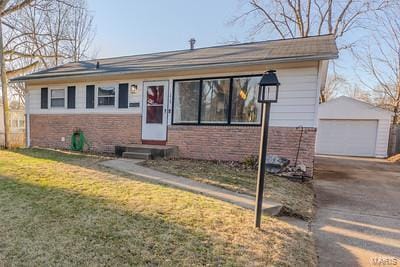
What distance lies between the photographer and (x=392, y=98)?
18188 mm

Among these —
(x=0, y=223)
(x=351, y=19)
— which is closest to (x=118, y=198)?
(x=0, y=223)

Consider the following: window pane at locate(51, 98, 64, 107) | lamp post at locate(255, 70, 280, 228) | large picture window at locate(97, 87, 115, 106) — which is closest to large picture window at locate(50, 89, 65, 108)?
window pane at locate(51, 98, 64, 107)

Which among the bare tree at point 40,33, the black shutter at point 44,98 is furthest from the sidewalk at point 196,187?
the bare tree at point 40,33

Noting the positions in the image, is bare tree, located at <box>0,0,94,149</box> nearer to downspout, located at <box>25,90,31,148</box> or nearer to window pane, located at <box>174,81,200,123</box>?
downspout, located at <box>25,90,31,148</box>

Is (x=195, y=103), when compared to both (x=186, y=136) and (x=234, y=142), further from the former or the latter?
(x=234, y=142)

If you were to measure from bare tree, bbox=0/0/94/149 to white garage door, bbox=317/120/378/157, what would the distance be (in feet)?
49.8

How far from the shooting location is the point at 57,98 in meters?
10.6

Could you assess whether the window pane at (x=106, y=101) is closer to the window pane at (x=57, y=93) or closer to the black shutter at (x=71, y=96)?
the black shutter at (x=71, y=96)

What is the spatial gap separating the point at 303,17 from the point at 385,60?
6.92 metres

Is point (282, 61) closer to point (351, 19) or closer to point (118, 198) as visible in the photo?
point (118, 198)

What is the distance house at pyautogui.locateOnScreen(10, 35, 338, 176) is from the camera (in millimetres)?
6812

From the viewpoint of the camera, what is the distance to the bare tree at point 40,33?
37.5ft

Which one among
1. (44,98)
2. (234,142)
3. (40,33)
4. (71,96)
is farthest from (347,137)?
(40,33)

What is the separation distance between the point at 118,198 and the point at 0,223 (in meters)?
1.44
